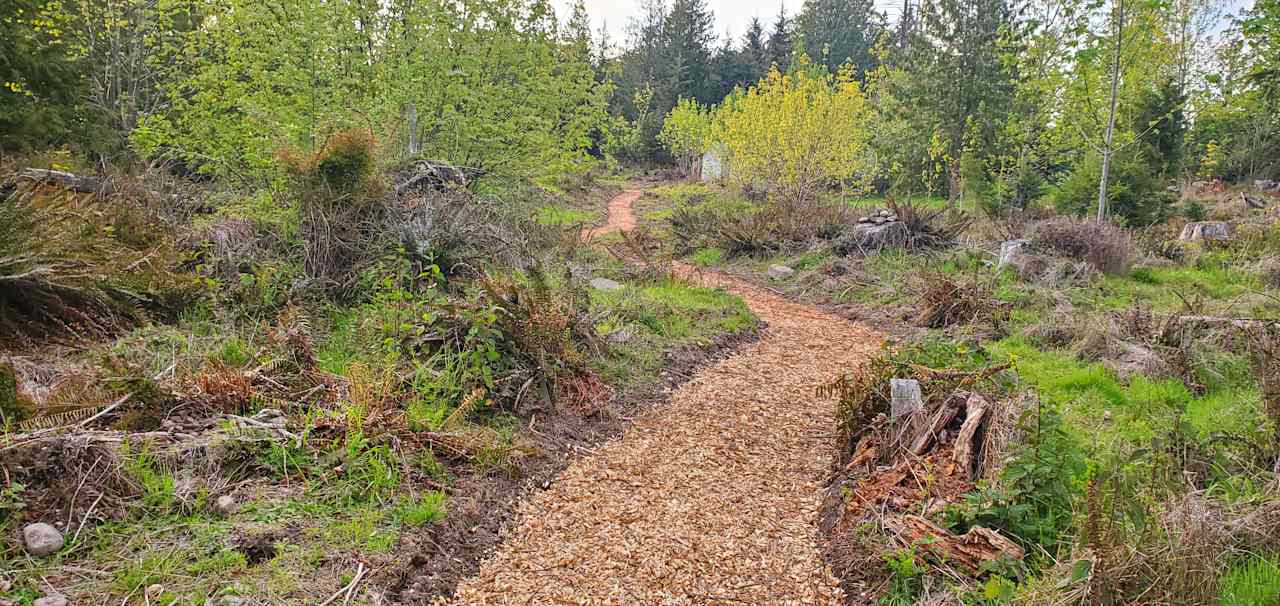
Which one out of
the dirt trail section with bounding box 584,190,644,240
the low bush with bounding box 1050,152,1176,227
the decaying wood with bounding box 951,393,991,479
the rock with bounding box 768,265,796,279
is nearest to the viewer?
the decaying wood with bounding box 951,393,991,479

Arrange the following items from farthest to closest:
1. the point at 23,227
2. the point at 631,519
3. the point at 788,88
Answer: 1. the point at 788,88
2. the point at 23,227
3. the point at 631,519

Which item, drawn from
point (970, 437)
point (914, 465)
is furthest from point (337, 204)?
point (970, 437)

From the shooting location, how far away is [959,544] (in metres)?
3.03

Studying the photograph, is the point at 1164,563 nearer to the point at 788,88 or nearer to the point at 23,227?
the point at 23,227

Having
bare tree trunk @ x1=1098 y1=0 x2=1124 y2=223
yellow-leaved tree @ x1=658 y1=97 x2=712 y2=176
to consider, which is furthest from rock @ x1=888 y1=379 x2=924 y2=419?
yellow-leaved tree @ x1=658 y1=97 x2=712 y2=176

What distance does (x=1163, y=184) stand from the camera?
14250 millimetres

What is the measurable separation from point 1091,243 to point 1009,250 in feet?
3.73

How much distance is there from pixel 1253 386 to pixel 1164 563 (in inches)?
141

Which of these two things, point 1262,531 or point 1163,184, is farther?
point 1163,184

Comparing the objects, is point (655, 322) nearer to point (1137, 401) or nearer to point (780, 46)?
point (1137, 401)

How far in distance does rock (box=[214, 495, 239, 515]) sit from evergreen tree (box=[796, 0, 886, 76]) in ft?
159

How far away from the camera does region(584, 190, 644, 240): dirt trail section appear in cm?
1706

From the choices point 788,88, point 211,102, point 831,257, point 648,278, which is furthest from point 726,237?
point 211,102

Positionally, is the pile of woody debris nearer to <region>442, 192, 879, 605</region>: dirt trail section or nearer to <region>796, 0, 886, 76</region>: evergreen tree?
<region>442, 192, 879, 605</region>: dirt trail section
